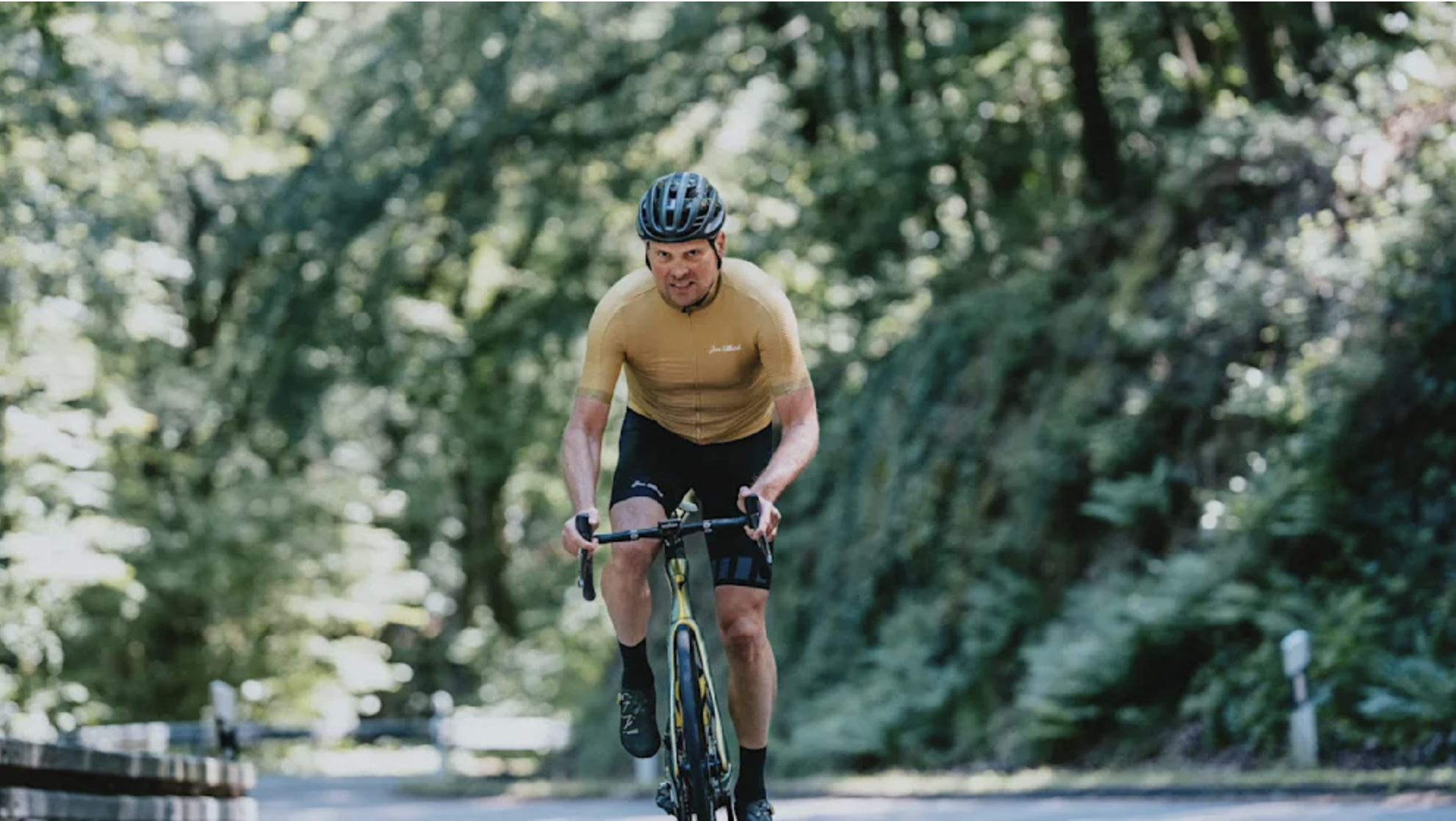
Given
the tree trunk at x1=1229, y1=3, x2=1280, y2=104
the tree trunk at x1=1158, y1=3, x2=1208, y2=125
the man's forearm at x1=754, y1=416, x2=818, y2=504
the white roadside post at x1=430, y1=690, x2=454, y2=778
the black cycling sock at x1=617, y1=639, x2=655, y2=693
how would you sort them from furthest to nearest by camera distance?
the white roadside post at x1=430, y1=690, x2=454, y2=778
the tree trunk at x1=1158, y1=3, x2=1208, y2=125
the tree trunk at x1=1229, y1=3, x2=1280, y2=104
the black cycling sock at x1=617, y1=639, x2=655, y2=693
the man's forearm at x1=754, y1=416, x2=818, y2=504

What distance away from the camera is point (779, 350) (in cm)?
711

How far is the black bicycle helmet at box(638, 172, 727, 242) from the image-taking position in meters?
6.88

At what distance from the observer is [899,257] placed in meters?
23.0

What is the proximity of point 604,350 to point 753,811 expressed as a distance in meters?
1.70

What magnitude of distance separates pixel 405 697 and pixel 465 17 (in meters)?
28.6

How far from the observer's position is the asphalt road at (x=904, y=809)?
33.4 ft

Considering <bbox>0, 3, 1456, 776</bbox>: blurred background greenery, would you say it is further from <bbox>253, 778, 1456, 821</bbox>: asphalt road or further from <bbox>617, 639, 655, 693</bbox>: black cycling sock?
<bbox>617, 639, 655, 693</bbox>: black cycling sock

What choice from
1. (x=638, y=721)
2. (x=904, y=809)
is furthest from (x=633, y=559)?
(x=904, y=809)

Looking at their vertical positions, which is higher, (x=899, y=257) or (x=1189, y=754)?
(x=899, y=257)

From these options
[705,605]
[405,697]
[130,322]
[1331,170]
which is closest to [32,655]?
[130,322]

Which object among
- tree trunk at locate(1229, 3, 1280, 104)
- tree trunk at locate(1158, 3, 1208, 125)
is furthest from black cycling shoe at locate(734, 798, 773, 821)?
→ tree trunk at locate(1158, 3, 1208, 125)

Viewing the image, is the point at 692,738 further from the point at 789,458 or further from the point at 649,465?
the point at 649,465

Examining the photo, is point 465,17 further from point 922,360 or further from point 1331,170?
point 1331,170

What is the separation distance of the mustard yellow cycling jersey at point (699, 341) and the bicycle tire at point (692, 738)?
90cm
